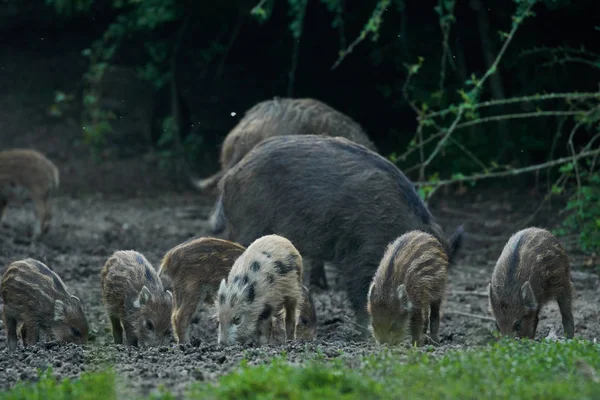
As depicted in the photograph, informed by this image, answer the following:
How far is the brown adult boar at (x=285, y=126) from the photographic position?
951 cm

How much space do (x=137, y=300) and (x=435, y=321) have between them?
→ 2.02 meters

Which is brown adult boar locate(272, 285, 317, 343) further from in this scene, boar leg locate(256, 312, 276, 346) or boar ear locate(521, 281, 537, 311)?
boar ear locate(521, 281, 537, 311)

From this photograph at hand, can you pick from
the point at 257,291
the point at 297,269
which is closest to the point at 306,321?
the point at 297,269

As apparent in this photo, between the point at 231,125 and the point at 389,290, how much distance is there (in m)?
8.54

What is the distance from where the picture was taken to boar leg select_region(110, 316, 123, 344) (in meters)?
6.82

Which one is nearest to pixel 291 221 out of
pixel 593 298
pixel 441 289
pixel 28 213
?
pixel 441 289

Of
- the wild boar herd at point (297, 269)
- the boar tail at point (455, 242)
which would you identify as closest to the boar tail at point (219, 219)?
the wild boar herd at point (297, 269)

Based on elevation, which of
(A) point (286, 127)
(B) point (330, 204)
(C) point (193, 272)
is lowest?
(C) point (193, 272)

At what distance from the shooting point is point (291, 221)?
760 centimetres

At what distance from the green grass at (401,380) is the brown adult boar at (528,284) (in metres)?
1.46

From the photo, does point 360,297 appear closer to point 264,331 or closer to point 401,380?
point 264,331

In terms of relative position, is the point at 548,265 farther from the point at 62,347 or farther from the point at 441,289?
the point at 62,347

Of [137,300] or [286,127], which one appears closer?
[137,300]

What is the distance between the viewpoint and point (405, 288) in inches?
249
